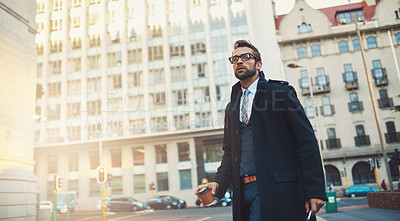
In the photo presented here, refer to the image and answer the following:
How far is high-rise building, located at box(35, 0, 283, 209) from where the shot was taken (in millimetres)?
33938

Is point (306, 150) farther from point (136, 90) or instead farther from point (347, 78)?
point (347, 78)

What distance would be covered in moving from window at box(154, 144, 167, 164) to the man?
1283 inches

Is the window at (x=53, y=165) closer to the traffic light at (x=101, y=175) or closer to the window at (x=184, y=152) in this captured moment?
the window at (x=184, y=152)

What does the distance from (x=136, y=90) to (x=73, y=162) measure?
1153 centimetres

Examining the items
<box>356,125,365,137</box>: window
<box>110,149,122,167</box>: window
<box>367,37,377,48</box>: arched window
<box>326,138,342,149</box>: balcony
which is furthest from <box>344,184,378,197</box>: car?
<box>110,149,122,167</box>: window

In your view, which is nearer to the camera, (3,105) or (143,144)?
(3,105)

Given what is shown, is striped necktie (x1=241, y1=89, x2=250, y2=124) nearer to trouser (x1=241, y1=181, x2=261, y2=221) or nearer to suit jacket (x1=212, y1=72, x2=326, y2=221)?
suit jacket (x1=212, y1=72, x2=326, y2=221)

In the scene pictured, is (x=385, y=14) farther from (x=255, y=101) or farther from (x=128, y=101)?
(x=255, y=101)

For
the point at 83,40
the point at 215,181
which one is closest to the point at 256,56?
the point at 215,181

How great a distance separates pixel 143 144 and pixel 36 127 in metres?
13.6

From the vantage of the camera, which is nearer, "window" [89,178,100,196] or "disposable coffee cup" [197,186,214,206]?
"disposable coffee cup" [197,186,214,206]

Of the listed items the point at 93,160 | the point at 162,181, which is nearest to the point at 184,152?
the point at 162,181

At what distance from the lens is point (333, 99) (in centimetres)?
3647

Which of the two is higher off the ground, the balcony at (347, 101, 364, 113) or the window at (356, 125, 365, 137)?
the balcony at (347, 101, 364, 113)
